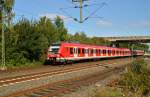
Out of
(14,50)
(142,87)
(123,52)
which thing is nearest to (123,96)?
(142,87)

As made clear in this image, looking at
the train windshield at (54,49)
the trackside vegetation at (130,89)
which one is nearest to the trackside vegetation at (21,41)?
the train windshield at (54,49)

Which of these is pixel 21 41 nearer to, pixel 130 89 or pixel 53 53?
pixel 53 53

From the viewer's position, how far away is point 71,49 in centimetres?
3994

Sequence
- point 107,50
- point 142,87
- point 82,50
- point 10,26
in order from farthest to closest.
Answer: point 107,50 < point 82,50 < point 10,26 < point 142,87

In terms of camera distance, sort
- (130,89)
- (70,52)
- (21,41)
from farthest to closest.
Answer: (70,52) < (21,41) < (130,89)

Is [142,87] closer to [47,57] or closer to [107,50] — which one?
[47,57]

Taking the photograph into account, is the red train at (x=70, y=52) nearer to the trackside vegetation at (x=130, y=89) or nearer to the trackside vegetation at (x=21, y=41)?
the trackside vegetation at (x=21, y=41)

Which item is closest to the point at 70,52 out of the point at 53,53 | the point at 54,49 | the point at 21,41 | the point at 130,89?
the point at 54,49

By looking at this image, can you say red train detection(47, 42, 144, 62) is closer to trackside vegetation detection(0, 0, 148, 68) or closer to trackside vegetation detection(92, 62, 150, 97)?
trackside vegetation detection(0, 0, 148, 68)

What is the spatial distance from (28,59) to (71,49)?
5578 mm

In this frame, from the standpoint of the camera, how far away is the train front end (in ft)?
124

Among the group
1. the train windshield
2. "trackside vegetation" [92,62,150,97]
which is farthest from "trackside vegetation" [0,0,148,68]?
"trackside vegetation" [92,62,150,97]

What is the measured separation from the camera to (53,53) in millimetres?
38000

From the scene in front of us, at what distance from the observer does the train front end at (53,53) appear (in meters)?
37.7
